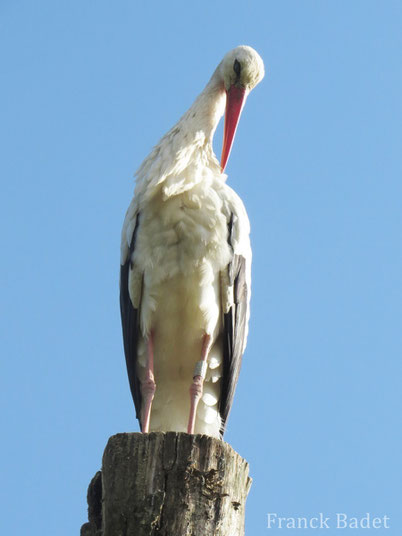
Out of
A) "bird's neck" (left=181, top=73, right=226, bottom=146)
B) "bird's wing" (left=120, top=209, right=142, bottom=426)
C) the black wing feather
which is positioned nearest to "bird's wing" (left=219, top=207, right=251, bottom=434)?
the black wing feather

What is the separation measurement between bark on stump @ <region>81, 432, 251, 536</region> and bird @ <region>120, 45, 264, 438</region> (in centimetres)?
188

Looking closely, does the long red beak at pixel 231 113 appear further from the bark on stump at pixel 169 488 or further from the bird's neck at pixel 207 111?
the bark on stump at pixel 169 488

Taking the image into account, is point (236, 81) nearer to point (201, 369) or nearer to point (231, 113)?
point (231, 113)

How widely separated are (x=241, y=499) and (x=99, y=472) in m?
0.66

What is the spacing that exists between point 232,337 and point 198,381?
0.39 m

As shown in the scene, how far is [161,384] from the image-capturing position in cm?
626

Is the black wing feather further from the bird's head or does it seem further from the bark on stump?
the bark on stump

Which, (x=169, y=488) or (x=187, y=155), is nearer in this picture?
(x=169, y=488)

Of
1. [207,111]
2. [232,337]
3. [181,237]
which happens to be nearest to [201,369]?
[232,337]

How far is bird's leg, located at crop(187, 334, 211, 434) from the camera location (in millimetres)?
5715

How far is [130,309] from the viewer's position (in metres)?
6.14

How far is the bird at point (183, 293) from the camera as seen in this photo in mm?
5988

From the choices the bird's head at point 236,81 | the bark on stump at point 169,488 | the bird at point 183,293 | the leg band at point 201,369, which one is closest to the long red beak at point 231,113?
the bird's head at point 236,81

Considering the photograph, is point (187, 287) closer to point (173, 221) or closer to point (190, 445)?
point (173, 221)
